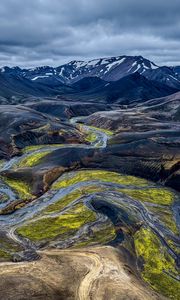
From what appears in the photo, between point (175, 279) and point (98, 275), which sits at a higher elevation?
point (98, 275)

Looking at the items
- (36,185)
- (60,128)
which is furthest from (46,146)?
(36,185)

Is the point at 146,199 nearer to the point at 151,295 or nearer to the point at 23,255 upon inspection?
the point at 23,255

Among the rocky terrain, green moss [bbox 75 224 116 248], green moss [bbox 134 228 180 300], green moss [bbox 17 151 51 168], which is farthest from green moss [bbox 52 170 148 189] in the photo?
green moss [bbox 134 228 180 300]

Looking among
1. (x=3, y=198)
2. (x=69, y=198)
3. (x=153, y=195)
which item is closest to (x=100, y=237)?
(x=69, y=198)

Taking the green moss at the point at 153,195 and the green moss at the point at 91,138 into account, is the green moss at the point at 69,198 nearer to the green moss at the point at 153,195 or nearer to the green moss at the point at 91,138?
the green moss at the point at 153,195

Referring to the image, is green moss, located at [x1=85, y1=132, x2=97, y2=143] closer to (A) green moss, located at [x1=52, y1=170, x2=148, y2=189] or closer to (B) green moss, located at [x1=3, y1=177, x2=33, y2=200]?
(A) green moss, located at [x1=52, y1=170, x2=148, y2=189]

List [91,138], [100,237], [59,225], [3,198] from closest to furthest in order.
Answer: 1. [100,237]
2. [59,225]
3. [3,198]
4. [91,138]

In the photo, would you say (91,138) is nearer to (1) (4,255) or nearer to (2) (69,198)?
(2) (69,198)
